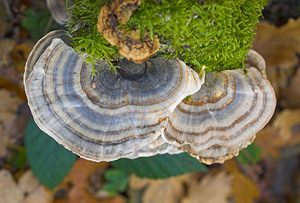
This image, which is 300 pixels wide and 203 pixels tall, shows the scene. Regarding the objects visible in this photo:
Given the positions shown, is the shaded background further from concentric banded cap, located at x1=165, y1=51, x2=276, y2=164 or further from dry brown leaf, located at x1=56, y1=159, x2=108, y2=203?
concentric banded cap, located at x1=165, y1=51, x2=276, y2=164

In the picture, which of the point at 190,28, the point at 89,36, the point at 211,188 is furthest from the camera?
the point at 211,188

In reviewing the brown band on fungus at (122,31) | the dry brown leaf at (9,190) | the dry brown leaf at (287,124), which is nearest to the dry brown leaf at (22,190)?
the dry brown leaf at (9,190)

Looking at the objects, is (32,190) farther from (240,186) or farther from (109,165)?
(240,186)

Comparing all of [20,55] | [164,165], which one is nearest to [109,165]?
[164,165]

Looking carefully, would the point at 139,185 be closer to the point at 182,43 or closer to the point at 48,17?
the point at 48,17

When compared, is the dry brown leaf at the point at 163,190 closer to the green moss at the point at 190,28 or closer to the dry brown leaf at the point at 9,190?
the dry brown leaf at the point at 9,190

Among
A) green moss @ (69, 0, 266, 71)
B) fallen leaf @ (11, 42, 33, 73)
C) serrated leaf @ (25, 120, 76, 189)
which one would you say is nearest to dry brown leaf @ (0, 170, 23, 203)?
serrated leaf @ (25, 120, 76, 189)
